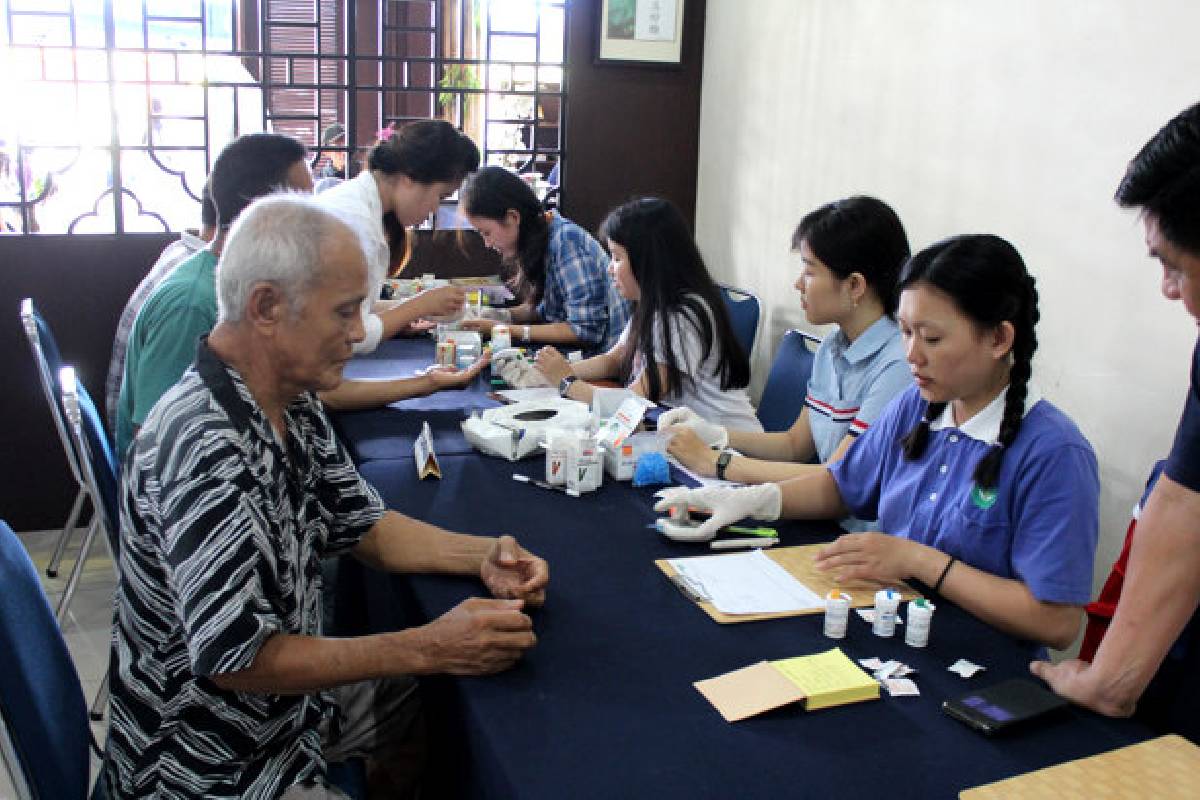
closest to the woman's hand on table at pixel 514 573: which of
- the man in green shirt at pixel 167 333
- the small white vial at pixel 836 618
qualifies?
the small white vial at pixel 836 618

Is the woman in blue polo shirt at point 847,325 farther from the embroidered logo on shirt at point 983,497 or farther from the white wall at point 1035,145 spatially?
the white wall at point 1035,145

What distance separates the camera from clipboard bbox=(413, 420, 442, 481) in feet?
7.18

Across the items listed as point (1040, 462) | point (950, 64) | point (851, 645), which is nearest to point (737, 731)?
point (851, 645)

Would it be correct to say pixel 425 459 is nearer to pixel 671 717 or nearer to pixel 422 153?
pixel 671 717

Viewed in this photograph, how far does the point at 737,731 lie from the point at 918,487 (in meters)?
0.72

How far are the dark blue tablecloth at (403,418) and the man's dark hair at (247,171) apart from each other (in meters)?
0.61

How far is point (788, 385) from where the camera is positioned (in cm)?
310

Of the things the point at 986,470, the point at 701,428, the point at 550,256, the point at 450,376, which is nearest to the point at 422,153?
the point at 450,376

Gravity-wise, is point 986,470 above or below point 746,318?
above

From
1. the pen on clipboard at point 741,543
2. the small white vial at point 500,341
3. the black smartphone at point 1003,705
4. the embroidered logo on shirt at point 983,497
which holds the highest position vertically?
the embroidered logo on shirt at point 983,497

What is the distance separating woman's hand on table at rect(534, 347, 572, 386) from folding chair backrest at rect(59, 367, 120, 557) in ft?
3.85

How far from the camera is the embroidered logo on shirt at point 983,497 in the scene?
1.64 meters

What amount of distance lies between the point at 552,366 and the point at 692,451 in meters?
0.83

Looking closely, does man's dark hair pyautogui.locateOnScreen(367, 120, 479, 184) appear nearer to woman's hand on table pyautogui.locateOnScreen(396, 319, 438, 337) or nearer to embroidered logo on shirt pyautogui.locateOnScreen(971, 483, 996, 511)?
woman's hand on table pyautogui.locateOnScreen(396, 319, 438, 337)
